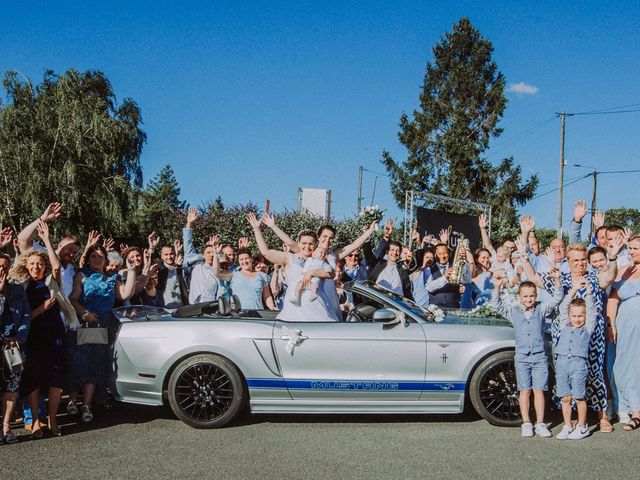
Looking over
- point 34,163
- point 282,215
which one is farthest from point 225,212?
point 34,163

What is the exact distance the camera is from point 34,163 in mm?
23562

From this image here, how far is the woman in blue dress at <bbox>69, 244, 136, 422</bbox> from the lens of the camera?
5.99 metres

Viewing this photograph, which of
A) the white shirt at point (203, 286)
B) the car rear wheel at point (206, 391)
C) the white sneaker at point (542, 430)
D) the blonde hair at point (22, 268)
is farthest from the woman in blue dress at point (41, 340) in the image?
the white sneaker at point (542, 430)

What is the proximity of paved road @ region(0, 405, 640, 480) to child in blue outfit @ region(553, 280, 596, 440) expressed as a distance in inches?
9.0

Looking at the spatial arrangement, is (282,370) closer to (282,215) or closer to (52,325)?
(52,325)

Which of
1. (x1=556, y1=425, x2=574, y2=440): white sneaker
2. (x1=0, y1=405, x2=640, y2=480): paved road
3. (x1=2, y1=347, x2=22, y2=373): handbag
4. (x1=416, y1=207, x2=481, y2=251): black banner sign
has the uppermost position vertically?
(x1=416, y1=207, x2=481, y2=251): black banner sign

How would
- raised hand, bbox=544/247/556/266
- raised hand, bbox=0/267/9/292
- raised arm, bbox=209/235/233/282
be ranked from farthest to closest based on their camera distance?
raised arm, bbox=209/235/233/282
raised hand, bbox=544/247/556/266
raised hand, bbox=0/267/9/292

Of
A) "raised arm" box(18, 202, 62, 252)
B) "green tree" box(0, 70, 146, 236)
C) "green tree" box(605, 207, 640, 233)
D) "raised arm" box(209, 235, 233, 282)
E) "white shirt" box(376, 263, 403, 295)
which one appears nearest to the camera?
"raised arm" box(18, 202, 62, 252)

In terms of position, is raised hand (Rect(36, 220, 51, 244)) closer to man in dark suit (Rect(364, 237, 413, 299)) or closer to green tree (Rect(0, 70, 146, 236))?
man in dark suit (Rect(364, 237, 413, 299))

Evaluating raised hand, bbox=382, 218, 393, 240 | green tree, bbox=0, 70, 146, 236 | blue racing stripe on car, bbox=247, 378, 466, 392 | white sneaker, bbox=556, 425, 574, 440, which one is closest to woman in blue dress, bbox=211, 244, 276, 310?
blue racing stripe on car, bbox=247, 378, 466, 392

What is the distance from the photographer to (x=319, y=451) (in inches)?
200

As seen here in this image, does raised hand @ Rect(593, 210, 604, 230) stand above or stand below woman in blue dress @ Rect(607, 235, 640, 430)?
above

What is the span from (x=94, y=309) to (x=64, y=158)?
65.4 ft

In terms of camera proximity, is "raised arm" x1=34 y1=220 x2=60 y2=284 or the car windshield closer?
"raised arm" x1=34 y1=220 x2=60 y2=284
